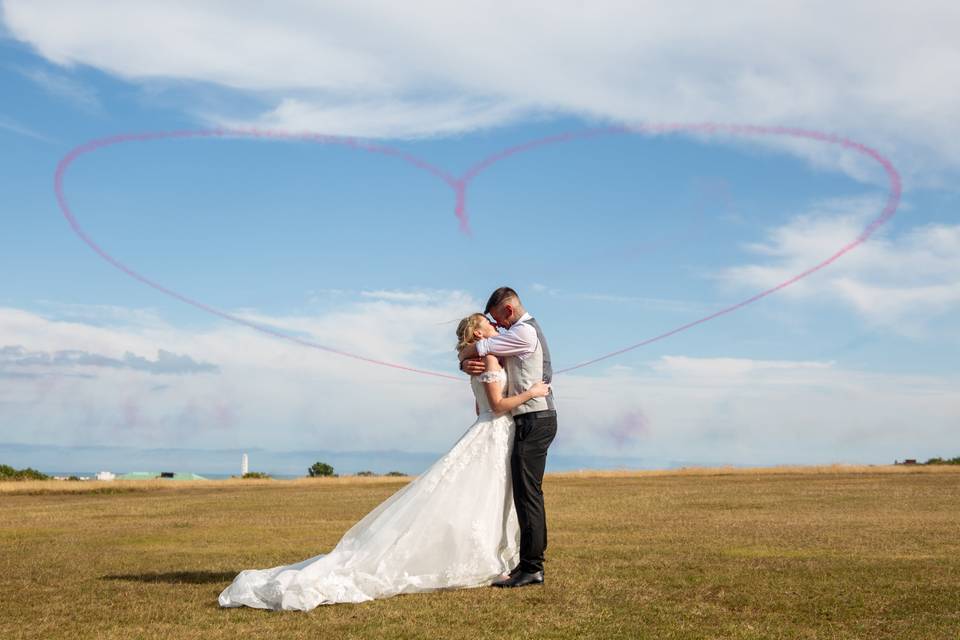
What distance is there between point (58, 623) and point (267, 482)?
48.0 metres

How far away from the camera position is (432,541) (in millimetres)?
12297

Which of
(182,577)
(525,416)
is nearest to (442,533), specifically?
(525,416)

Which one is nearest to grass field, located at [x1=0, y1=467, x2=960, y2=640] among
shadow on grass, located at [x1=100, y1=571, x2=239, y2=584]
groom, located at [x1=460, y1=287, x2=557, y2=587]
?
shadow on grass, located at [x1=100, y1=571, x2=239, y2=584]

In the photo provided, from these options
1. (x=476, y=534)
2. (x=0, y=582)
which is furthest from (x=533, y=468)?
(x=0, y=582)

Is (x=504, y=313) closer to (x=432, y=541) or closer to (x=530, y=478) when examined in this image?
(x=530, y=478)

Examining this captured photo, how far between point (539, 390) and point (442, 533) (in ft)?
7.45

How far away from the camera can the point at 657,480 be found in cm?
5169

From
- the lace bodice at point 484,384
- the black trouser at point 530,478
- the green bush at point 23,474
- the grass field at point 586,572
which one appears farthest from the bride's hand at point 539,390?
the green bush at point 23,474

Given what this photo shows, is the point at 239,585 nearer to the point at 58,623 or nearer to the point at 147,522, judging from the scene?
the point at 58,623

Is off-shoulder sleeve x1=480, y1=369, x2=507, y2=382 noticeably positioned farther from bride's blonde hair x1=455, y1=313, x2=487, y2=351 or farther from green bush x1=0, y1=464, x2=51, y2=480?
green bush x1=0, y1=464, x2=51, y2=480

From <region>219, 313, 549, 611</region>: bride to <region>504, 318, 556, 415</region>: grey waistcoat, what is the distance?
0.13 meters

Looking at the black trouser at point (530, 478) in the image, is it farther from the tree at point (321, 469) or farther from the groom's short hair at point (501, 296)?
the tree at point (321, 469)

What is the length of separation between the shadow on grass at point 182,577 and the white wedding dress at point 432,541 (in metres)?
2.63

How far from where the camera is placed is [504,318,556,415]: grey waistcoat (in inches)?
501
